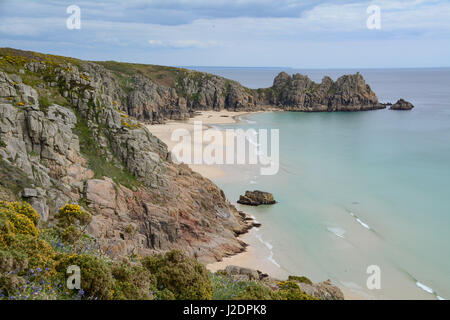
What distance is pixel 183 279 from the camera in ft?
41.4

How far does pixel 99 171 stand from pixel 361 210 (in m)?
27.1

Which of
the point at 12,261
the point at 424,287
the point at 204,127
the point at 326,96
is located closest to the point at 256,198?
the point at 424,287

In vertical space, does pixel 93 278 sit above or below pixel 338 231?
above

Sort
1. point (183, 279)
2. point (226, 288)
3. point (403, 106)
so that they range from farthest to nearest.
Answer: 1. point (403, 106)
2. point (226, 288)
3. point (183, 279)

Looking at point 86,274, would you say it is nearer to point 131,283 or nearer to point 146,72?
point 131,283

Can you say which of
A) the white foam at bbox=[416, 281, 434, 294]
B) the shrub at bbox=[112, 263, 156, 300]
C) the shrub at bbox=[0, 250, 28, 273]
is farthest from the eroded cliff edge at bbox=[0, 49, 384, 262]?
the white foam at bbox=[416, 281, 434, 294]

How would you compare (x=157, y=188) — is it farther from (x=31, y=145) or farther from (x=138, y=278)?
(x=138, y=278)

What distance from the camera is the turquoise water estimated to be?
28.4 metres

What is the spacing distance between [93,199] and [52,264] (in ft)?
48.3

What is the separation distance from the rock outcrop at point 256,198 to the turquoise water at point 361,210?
0.97m

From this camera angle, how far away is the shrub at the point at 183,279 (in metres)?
12.5

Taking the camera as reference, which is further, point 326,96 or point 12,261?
point 326,96

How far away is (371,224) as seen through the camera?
36812 millimetres

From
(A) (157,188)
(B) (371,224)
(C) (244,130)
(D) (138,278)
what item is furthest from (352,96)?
(D) (138,278)
